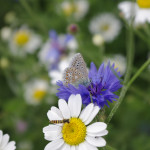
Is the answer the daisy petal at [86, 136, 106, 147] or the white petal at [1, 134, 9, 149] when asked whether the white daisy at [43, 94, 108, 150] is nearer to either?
the daisy petal at [86, 136, 106, 147]

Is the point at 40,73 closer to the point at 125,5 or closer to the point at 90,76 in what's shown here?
the point at 125,5

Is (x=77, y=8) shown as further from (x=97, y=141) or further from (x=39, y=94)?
(x=97, y=141)

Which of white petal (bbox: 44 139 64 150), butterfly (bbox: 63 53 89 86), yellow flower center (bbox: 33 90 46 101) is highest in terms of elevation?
yellow flower center (bbox: 33 90 46 101)

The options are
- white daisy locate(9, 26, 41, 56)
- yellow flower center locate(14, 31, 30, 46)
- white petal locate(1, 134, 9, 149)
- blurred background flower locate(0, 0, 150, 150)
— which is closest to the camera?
white petal locate(1, 134, 9, 149)

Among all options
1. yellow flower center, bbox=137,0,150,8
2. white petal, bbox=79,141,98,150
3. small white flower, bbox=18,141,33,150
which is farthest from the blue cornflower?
small white flower, bbox=18,141,33,150

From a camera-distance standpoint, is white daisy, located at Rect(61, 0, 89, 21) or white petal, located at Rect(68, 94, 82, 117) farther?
white daisy, located at Rect(61, 0, 89, 21)

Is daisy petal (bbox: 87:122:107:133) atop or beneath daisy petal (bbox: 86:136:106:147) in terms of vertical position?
atop

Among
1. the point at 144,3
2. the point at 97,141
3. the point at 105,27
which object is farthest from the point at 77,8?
the point at 97,141
